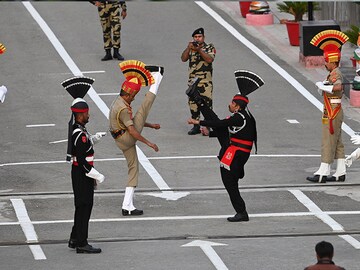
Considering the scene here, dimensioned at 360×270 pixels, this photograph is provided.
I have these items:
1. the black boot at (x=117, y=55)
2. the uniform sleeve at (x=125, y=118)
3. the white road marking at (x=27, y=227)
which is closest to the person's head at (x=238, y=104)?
the uniform sleeve at (x=125, y=118)

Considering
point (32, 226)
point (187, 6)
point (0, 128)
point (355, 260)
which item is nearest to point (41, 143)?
point (0, 128)

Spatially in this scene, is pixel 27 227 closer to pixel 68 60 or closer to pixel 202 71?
pixel 202 71

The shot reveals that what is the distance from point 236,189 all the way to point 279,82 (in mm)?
9805

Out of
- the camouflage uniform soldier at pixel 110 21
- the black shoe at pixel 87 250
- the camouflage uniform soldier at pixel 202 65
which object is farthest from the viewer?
the camouflage uniform soldier at pixel 110 21

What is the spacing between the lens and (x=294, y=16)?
30266 mm

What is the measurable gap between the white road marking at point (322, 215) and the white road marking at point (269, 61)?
4.24 m

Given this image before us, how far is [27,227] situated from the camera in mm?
16953

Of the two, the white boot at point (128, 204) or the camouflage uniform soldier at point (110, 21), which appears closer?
the white boot at point (128, 204)

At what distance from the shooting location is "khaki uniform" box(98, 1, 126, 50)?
27.8 metres

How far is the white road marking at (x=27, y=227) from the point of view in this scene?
1573 cm

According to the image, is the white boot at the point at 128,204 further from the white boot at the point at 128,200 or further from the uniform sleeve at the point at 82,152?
the uniform sleeve at the point at 82,152

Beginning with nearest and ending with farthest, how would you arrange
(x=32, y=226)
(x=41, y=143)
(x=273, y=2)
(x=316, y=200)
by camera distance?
(x=32, y=226), (x=316, y=200), (x=41, y=143), (x=273, y=2)

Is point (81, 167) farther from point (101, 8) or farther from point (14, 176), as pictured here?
point (101, 8)

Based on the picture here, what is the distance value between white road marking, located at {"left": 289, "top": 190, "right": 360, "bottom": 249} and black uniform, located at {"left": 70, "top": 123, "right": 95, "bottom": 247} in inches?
131
